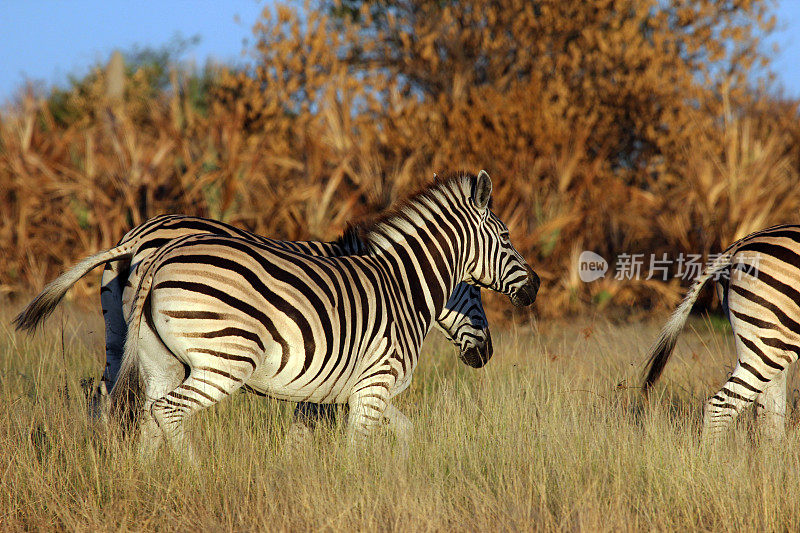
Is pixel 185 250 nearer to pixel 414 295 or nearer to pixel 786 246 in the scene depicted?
pixel 414 295

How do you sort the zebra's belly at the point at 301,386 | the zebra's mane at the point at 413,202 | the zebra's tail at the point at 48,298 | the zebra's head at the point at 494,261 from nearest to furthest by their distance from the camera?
the zebra's belly at the point at 301,386, the zebra's tail at the point at 48,298, the zebra's mane at the point at 413,202, the zebra's head at the point at 494,261

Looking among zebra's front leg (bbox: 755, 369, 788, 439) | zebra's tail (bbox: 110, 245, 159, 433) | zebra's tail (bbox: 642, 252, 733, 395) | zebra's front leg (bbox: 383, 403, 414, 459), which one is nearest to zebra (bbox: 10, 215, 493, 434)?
zebra's front leg (bbox: 383, 403, 414, 459)

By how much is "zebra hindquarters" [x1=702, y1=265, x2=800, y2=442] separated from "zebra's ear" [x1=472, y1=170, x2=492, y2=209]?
5.56ft

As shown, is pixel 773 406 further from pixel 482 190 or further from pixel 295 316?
pixel 295 316

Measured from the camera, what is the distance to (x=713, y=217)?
1009cm

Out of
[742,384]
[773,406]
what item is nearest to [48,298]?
[742,384]

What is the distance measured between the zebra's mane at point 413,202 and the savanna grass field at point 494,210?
3.98ft

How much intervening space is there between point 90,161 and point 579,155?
648 cm

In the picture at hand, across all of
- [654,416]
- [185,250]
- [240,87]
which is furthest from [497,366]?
[240,87]

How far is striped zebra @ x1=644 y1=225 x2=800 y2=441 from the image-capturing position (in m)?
4.75

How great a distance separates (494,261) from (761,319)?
1.71 meters

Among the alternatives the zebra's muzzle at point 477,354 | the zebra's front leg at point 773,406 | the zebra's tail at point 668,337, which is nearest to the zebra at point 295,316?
the zebra's muzzle at point 477,354

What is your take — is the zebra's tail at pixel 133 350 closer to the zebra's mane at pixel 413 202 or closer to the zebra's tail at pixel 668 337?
the zebra's mane at pixel 413 202

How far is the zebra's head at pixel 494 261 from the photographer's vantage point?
16.6 ft
